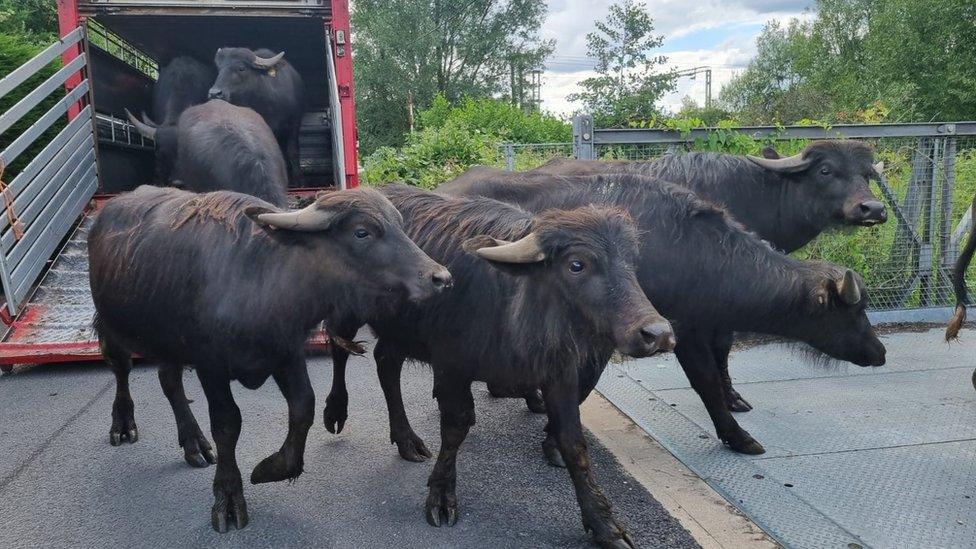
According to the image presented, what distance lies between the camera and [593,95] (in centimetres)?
3394

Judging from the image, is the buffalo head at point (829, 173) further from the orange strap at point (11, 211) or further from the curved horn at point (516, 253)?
the orange strap at point (11, 211)

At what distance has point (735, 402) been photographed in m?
5.17

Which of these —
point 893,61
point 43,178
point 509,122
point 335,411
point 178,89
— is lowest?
point 335,411

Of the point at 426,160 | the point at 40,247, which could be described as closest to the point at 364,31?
the point at 426,160

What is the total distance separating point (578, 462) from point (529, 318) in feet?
2.42

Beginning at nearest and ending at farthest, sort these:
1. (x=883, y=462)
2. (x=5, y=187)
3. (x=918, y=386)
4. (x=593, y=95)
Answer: (x=883, y=462) < (x=918, y=386) < (x=5, y=187) < (x=593, y=95)

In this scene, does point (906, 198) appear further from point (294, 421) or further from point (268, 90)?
point (268, 90)

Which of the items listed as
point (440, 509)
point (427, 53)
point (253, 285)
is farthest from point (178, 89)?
point (427, 53)

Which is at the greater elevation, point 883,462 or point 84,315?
point 84,315

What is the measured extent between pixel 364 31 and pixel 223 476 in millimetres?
35985

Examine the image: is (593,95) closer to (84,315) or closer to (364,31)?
(364,31)

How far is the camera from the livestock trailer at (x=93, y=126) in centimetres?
612

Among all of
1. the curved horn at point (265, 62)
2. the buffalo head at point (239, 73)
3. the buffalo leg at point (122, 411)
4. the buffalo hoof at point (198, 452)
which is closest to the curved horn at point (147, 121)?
the buffalo head at point (239, 73)

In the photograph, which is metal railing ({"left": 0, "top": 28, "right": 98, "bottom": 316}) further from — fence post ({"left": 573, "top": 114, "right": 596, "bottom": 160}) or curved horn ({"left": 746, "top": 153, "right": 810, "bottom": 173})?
curved horn ({"left": 746, "top": 153, "right": 810, "bottom": 173})
